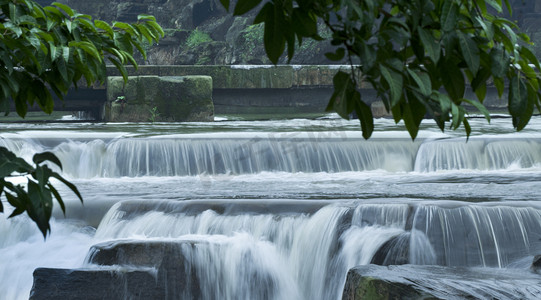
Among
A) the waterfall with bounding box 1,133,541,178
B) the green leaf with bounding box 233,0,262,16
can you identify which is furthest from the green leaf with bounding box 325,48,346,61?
the waterfall with bounding box 1,133,541,178

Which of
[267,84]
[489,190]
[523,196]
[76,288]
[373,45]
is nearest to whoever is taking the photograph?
[373,45]

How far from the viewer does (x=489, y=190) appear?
6.02 m

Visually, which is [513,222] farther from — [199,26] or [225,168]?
[199,26]

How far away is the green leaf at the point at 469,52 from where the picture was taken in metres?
0.95

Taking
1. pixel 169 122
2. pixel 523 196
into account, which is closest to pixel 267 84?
Result: pixel 169 122

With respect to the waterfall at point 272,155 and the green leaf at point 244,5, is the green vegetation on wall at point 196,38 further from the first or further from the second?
the green leaf at point 244,5

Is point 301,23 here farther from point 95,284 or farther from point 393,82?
point 95,284

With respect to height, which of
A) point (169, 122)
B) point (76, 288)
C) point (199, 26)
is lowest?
point (76, 288)

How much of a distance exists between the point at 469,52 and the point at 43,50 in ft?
2.90

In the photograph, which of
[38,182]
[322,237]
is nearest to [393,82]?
[38,182]

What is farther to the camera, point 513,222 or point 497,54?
point 513,222

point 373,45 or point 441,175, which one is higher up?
point 373,45

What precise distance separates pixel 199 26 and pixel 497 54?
20880mm

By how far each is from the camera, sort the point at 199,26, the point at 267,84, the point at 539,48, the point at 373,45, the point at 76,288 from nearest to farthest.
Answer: the point at 373,45, the point at 76,288, the point at 267,84, the point at 539,48, the point at 199,26
